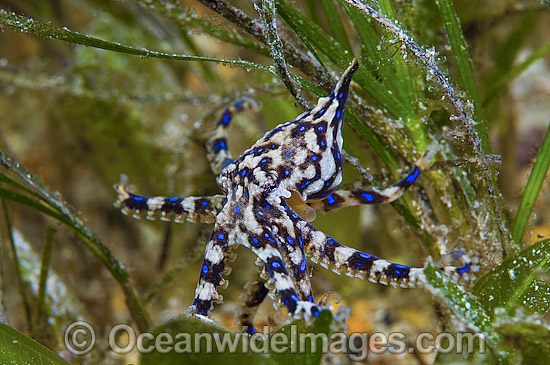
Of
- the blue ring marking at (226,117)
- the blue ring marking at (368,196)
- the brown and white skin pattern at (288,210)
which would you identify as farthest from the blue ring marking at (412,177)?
the blue ring marking at (226,117)

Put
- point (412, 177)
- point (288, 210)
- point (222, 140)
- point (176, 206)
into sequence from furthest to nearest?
point (222, 140) < point (176, 206) < point (412, 177) < point (288, 210)

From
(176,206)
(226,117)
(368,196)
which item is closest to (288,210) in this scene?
(368,196)

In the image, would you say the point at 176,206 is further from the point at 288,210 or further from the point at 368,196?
the point at 368,196

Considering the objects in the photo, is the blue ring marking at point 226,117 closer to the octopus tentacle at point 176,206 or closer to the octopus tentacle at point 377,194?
the octopus tentacle at point 176,206

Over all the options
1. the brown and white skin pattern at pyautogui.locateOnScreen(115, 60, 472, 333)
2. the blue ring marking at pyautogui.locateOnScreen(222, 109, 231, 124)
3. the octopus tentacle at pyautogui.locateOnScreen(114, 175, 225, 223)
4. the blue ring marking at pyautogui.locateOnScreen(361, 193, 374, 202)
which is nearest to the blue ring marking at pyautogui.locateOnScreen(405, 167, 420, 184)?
the brown and white skin pattern at pyautogui.locateOnScreen(115, 60, 472, 333)

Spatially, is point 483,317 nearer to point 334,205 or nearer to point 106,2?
point 334,205

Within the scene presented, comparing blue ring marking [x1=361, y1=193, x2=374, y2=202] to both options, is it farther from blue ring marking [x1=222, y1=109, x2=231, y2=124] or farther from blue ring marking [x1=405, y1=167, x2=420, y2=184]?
blue ring marking [x1=222, y1=109, x2=231, y2=124]

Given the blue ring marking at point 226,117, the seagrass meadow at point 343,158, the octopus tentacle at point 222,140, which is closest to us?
the seagrass meadow at point 343,158
